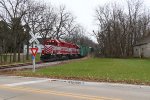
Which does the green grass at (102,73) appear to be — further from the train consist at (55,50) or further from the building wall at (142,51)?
the building wall at (142,51)

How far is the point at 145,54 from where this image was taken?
2598 inches

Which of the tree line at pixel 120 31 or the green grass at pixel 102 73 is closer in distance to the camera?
the green grass at pixel 102 73

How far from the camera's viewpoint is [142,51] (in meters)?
68.4

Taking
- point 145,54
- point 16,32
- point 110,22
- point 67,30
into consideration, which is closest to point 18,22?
point 16,32

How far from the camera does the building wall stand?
64.4 meters

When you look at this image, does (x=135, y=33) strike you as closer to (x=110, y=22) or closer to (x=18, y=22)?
(x=110, y=22)

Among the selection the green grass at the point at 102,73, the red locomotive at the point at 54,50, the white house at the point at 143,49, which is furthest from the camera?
the white house at the point at 143,49

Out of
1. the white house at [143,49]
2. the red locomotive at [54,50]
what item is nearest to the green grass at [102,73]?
the red locomotive at [54,50]

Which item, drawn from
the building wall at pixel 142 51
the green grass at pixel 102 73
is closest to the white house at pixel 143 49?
the building wall at pixel 142 51

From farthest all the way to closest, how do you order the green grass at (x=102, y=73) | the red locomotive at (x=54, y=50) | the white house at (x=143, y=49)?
1. the white house at (x=143, y=49)
2. the red locomotive at (x=54, y=50)
3. the green grass at (x=102, y=73)

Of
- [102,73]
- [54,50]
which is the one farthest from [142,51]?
[102,73]

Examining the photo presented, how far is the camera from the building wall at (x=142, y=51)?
211ft

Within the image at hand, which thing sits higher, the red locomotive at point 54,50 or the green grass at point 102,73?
the red locomotive at point 54,50

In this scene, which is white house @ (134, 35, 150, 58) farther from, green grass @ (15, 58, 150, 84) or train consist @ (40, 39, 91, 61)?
green grass @ (15, 58, 150, 84)
